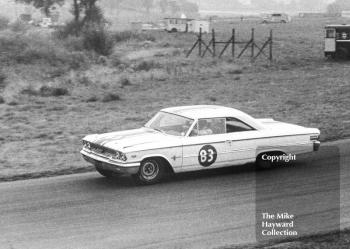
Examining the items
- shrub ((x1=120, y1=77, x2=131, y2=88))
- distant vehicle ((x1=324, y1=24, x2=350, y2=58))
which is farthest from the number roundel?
distant vehicle ((x1=324, y1=24, x2=350, y2=58))

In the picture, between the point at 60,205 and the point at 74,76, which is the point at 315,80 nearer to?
the point at 74,76

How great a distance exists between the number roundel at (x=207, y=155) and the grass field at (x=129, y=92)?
9.57ft

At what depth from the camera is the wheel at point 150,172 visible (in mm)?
11391

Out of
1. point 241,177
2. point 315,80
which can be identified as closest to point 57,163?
point 241,177

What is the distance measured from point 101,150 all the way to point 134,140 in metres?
0.64

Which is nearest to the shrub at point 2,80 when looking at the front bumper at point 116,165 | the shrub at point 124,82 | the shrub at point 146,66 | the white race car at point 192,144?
the shrub at point 124,82

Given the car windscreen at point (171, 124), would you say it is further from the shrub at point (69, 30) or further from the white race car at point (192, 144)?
the shrub at point (69, 30)

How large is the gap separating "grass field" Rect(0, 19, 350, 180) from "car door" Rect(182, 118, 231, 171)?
279 cm

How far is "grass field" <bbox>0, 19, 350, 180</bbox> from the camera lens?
16703mm

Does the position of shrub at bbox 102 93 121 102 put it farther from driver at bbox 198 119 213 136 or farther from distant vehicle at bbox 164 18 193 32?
distant vehicle at bbox 164 18 193 32

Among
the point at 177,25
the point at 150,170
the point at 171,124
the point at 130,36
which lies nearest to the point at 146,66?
the point at 130,36

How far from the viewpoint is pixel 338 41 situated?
38438 millimetres

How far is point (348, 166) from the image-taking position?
41.6 feet

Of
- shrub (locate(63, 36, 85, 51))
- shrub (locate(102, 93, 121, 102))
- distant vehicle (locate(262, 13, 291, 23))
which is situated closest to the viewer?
shrub (locate(102, 93, 121, 102))
